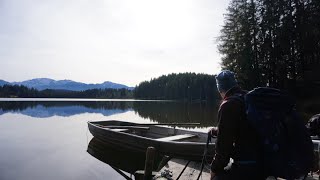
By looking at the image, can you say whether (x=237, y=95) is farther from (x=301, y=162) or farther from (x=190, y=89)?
(x=190, y=89)

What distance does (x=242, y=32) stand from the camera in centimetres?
3669

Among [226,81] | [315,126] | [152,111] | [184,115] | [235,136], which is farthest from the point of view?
[152,111]

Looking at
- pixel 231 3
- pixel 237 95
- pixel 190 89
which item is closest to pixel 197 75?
pixel 190 89

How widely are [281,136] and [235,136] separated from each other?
18.5 inches

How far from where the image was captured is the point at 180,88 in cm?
13325

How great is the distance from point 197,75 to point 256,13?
309 feet

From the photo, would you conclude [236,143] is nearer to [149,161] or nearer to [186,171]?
[149,161]

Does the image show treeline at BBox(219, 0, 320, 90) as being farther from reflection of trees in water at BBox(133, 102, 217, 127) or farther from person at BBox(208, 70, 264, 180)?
person at BBox(208, 70, 264, 180)

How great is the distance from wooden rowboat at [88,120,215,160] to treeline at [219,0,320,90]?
19332mm

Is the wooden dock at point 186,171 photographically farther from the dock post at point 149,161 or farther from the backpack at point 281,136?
the backpack at point 281,136

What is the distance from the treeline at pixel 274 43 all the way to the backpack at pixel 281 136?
31717 mm

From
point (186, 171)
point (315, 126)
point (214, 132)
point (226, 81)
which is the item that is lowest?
point (186, 171)

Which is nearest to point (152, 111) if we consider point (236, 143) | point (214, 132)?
point (214, 132)

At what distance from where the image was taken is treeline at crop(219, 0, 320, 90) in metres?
33.9
